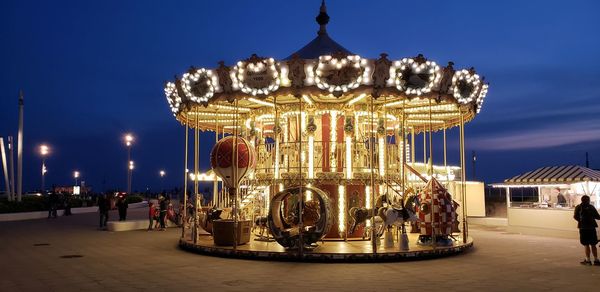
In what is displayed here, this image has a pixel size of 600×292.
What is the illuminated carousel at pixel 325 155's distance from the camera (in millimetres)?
13641

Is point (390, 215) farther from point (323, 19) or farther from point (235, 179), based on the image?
point (323, 19)

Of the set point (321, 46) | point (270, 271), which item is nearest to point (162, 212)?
point (321, 46)

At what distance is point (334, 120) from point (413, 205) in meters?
4.25

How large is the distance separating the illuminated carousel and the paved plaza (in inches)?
37.1

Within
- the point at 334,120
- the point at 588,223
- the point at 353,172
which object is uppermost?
the point at 334,120

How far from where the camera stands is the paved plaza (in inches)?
386

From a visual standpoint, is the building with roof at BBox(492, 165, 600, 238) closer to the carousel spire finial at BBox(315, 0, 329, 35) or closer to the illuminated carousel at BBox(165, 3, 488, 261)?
the illuminated carousel at BBox(165, 3, 488, 261)

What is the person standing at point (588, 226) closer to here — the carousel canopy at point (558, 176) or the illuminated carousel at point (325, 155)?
the illuminated carousel at point (325, 155)

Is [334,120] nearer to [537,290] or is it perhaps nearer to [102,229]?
[537,290]

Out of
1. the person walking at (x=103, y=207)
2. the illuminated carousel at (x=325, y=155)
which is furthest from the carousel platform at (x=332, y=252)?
the person walking at (x=103, y=207)

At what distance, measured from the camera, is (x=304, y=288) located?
9.57 m

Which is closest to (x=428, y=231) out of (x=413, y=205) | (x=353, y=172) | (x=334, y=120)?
(x=413, y=205)

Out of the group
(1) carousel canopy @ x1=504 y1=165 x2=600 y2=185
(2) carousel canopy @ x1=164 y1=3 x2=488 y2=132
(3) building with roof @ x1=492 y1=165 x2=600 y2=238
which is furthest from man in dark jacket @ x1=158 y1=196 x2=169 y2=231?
(1) carousel canopy @ x1=504 y1=165 x2=600 y2=185

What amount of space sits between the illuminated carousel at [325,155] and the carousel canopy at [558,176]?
18.2 ft
